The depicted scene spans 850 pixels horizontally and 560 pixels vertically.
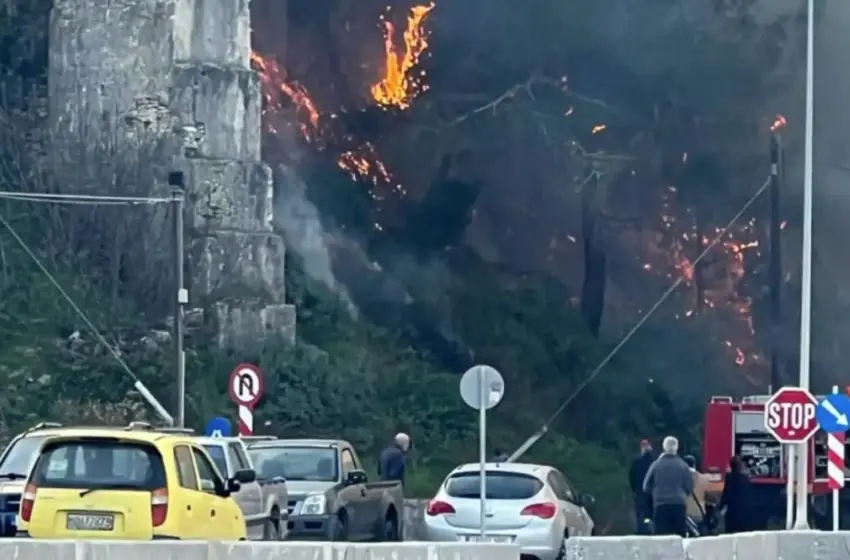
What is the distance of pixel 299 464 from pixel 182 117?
58.0 ft

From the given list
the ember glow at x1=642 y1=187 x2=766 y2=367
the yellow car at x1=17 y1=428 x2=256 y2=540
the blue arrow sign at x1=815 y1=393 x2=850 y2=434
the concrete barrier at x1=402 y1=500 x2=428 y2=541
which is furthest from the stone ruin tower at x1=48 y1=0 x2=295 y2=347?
the yellow car at x1=17 y1=428 x2=256 y2=540

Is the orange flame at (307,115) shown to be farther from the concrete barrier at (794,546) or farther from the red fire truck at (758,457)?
the concrete barrier at (794,546)

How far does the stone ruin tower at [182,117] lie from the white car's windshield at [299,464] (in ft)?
53.9

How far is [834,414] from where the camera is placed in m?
27.8

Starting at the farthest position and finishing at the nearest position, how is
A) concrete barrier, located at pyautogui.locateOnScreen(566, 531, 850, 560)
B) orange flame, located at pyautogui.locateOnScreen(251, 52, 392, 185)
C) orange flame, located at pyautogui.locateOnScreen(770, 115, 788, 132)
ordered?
orange flame, located at pyautogui.locateOnScreen(770, 115, 788, 132) → orange flame, located at pyautogui.locateOnScreen(251, 52, 392, 185) → concrete barrier, located at pyautogui.locateOnScreen(566, 531, 850, 560)

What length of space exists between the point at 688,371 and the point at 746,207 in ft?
14.3

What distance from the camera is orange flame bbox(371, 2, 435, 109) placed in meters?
51.3

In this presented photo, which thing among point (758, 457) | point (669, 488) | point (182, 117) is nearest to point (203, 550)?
point (669, 488)

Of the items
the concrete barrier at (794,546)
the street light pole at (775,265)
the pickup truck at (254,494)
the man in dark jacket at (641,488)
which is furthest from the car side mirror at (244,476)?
the street light pole at (775,265)

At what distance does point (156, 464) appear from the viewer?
1905cm

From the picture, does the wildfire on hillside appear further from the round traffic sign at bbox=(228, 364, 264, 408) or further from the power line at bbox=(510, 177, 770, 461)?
the round traffic sign at bbox=(228, 364, 264, 408)

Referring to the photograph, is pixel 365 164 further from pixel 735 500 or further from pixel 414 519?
pixel 735 500

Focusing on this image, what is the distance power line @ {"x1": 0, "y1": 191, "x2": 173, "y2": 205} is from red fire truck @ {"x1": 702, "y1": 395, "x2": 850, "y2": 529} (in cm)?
1150

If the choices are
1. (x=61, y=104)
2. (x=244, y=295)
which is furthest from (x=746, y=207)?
(x=61, y=104)
